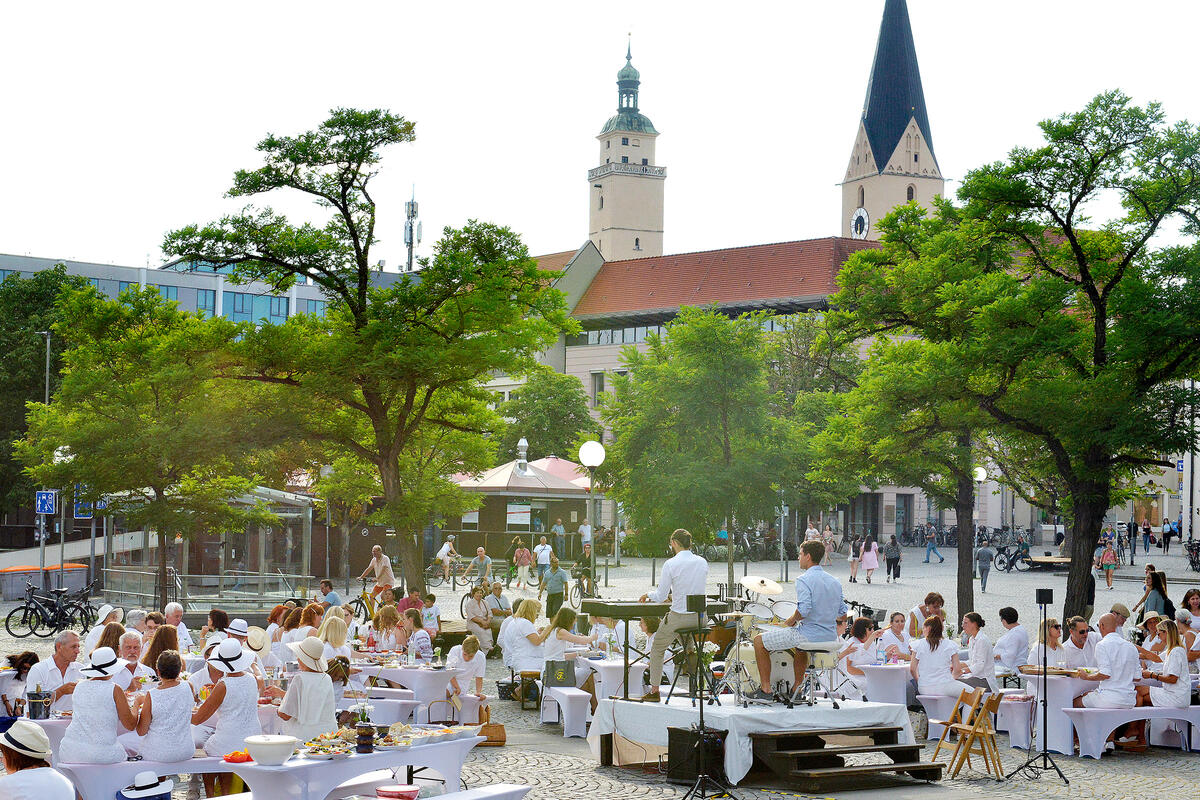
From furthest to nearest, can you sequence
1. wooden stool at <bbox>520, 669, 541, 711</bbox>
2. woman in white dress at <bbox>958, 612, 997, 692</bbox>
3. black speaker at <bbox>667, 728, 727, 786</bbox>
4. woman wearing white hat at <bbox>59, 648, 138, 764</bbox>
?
wooden stool at <bbox>520, 669, 541, 711</bbox>
woman in white dress at <bbox>958, 612, 997, 692</bbox>
black speaker at <bbox>667, 728, 727, 786</bbox>
woman wearing white hat at <bbox>59, 648, 138, 764</bbox>

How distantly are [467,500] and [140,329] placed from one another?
28.2 ft

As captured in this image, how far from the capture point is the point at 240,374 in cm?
2773

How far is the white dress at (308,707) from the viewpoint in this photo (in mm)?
11164

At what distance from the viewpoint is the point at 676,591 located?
1367cm

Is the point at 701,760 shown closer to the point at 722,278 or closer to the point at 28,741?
the point at 28,741

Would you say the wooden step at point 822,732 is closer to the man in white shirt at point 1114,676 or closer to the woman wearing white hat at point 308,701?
the man in white shirt at point 1114,676

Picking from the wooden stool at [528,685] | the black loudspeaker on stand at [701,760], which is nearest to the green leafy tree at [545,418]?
the wooden stool at [528,685]

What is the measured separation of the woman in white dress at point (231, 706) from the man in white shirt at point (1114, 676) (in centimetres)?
899

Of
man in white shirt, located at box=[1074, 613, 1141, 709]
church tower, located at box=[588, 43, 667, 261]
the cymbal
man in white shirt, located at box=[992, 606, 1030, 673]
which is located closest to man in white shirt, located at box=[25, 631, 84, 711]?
the cymbal

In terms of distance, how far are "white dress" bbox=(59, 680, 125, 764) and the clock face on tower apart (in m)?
100

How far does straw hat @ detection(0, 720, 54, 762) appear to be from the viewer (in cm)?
649

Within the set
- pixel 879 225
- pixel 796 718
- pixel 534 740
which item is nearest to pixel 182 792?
pixel 534 740

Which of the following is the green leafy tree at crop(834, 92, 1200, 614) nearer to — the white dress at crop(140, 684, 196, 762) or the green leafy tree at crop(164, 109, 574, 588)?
the green leafy tree at crop(164, 109, 574, 588)

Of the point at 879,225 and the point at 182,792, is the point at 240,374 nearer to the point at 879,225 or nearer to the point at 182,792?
the point at 879,225
